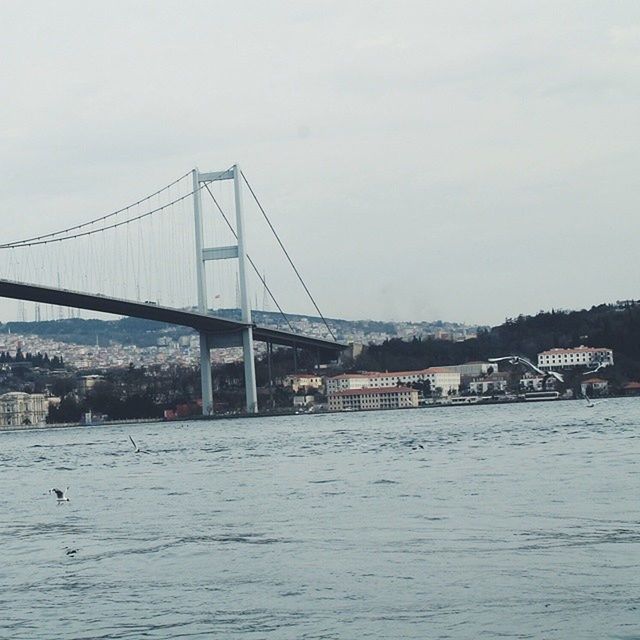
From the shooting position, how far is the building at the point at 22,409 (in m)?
84.0

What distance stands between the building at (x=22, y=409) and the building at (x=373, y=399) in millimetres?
21087

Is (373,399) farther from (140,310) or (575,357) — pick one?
(140,310)

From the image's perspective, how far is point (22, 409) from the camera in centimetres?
8506

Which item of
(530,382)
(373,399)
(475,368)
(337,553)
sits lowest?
(337,553)

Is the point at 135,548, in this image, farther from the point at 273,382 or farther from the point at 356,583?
the point at 273,382

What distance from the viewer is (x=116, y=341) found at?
138500mm

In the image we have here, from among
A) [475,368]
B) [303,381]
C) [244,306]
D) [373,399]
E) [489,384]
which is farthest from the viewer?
[475,368]

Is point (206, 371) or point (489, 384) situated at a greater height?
point (206, 371)

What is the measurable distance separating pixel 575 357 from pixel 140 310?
37243mm

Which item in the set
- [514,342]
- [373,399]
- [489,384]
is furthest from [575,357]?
[514,342]

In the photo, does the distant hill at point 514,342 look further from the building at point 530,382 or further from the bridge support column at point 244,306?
the bridge support column at point 244,306

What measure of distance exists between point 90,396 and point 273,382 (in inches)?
455

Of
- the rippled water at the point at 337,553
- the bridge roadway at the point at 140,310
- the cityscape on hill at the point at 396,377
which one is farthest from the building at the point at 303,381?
the rippled water at the point at 337,553

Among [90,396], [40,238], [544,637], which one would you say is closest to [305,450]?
[544,637]
